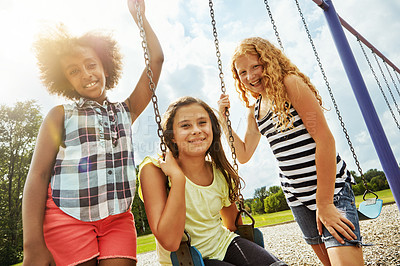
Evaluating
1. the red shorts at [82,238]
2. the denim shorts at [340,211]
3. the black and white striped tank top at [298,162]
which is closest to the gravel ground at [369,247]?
the denim shorts at [340,211]

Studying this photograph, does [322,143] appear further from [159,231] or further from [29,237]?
[29,237]

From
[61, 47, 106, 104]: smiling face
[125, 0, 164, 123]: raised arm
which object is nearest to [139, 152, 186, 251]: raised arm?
[125, 0, 164, 123]: raised arm

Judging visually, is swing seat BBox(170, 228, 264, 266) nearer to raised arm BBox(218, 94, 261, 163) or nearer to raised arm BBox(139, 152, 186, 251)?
raised arm BBox(139, 152, 186, 251)

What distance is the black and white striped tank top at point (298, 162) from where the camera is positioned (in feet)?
6.15

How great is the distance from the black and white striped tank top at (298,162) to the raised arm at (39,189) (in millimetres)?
1482

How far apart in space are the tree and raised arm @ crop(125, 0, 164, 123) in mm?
16732

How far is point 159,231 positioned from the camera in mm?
1502

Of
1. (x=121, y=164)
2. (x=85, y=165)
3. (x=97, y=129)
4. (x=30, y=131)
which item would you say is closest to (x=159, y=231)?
(x=121, y=164)

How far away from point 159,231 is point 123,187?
36 cm

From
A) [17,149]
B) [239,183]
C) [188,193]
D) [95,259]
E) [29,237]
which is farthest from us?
[17,149]

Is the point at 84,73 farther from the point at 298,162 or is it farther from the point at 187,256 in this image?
the point at 298,162

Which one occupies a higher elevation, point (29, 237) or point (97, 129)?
point (97, 129)

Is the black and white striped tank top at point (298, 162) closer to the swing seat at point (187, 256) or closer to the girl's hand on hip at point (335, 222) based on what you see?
the girl's hand on hip at point (335, 222)

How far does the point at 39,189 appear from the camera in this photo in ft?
5.08
